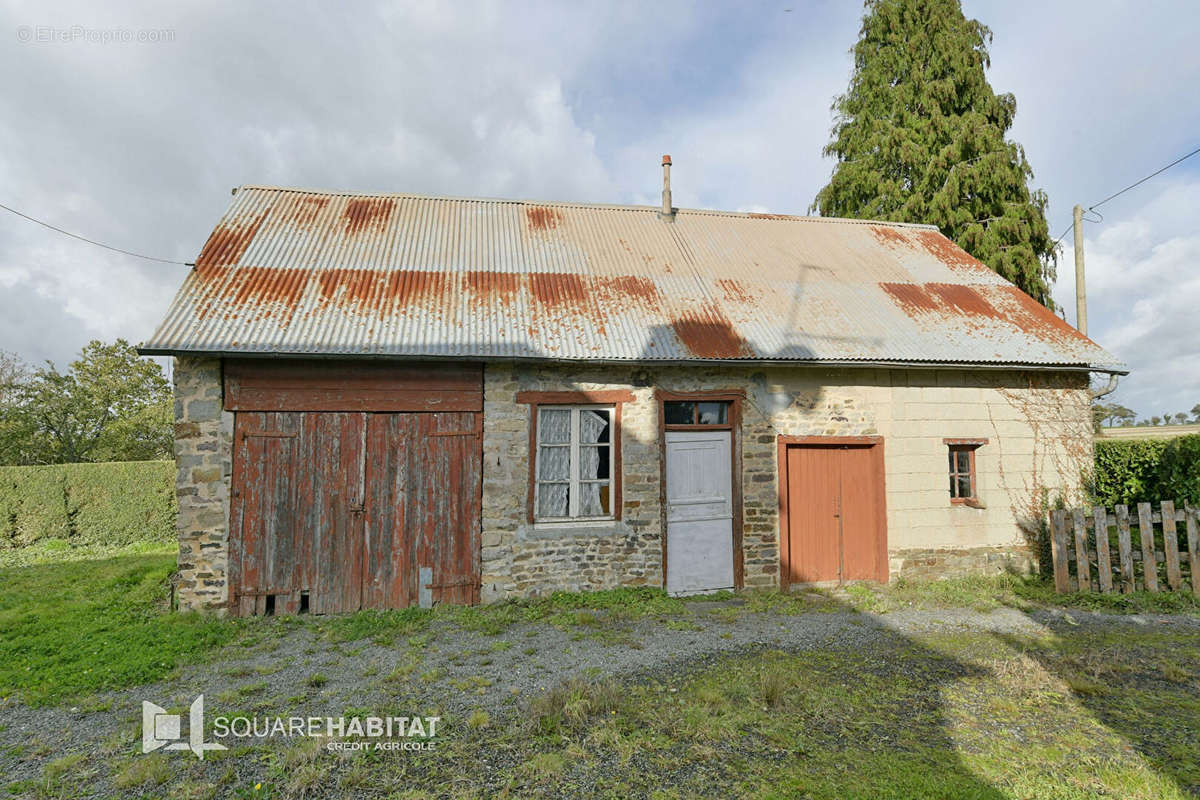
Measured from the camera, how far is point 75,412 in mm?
19062

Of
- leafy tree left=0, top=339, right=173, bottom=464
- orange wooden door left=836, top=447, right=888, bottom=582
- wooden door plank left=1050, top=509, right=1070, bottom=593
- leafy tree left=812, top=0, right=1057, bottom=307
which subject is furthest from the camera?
leafy tree left=0, top=339, right=173, bottom=464

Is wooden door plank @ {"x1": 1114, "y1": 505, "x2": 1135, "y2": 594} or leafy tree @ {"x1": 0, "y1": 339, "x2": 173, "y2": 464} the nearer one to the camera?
wooden door plank @ {"x1": 1114, "y1": 505, "x2": 1135, "y2": 594}

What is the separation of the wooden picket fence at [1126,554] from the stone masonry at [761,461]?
0.78 m

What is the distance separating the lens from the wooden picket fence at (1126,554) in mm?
7062

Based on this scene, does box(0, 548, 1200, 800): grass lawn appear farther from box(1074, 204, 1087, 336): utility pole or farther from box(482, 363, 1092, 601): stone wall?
box(1074, 204, 1087, 336): utility pole

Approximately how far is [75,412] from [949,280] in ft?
81.2

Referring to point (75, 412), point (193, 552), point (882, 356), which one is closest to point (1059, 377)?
point (882, 356)

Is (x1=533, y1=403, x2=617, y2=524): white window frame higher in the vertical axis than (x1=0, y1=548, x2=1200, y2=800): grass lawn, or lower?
higher

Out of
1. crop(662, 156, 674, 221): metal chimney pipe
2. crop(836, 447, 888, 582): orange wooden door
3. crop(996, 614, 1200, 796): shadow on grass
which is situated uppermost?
crop(662, 156, 674, 221): metal chimney pipe

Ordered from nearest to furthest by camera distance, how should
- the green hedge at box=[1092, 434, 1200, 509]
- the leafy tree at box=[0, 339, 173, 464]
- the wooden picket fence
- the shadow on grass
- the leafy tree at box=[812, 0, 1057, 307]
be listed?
the shadow on grass < the wooden picket fence < the green hedge at box=[1092, 434, 1200, 509] < the leafy tree at box=[812, 0, 1057, 307] < the leafy tree at box=[0, 339, 173, 464]

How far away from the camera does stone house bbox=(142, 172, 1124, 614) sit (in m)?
6.81

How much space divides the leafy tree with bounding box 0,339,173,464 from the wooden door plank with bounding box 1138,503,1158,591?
2421 cm

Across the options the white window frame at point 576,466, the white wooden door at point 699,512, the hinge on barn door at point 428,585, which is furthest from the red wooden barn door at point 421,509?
the white wooden door at point 699,512

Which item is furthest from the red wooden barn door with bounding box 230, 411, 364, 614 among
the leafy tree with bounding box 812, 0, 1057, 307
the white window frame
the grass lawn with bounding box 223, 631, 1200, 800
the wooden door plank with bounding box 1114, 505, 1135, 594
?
the leafy tree with bounding box 812, 0, 1057, 307
